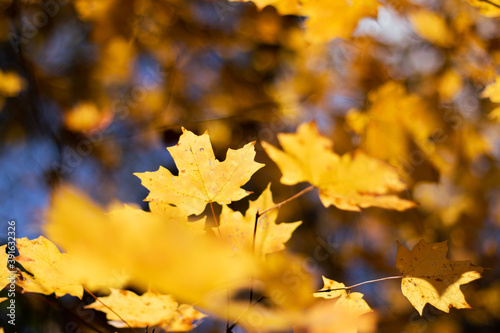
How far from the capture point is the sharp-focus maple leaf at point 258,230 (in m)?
0.56

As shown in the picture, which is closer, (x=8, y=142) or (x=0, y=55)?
(x=0, y=55)

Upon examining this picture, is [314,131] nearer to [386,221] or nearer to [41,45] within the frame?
[386,221]

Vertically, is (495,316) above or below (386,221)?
below

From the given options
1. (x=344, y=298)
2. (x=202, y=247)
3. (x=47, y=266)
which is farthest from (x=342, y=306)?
(x=47, y=266)

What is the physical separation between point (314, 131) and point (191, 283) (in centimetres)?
31

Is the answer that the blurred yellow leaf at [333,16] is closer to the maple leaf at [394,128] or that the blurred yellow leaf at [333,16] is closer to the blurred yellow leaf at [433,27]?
the maple leaf at [394,128]

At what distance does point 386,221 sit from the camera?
1.96 meters

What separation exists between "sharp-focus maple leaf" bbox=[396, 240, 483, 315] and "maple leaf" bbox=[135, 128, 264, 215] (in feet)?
0.92

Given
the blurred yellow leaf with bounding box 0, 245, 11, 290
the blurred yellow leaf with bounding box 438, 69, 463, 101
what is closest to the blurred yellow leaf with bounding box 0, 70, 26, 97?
the blurred yellow leaf with bounding box 0, 245, 11, 290

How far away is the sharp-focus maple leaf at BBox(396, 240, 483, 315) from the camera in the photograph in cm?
51

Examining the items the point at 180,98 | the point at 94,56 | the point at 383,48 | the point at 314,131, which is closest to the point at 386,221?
the point at 383,48

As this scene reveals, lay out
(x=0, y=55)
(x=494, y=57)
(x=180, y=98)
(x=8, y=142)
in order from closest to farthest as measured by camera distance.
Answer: (x=494, y=57) → (x=0, y=55) → (x=8, y=142) → (x=180, y=98)

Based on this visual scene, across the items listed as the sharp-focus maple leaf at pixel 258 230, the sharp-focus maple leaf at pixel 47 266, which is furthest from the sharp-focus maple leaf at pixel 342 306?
the sharp-focus maple leaf at pixel 47 266

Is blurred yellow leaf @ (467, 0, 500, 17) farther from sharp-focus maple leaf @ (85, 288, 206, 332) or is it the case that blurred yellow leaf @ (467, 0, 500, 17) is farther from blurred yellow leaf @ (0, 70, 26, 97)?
blurred yellow leaf @ (0, 70, 26, 97)
